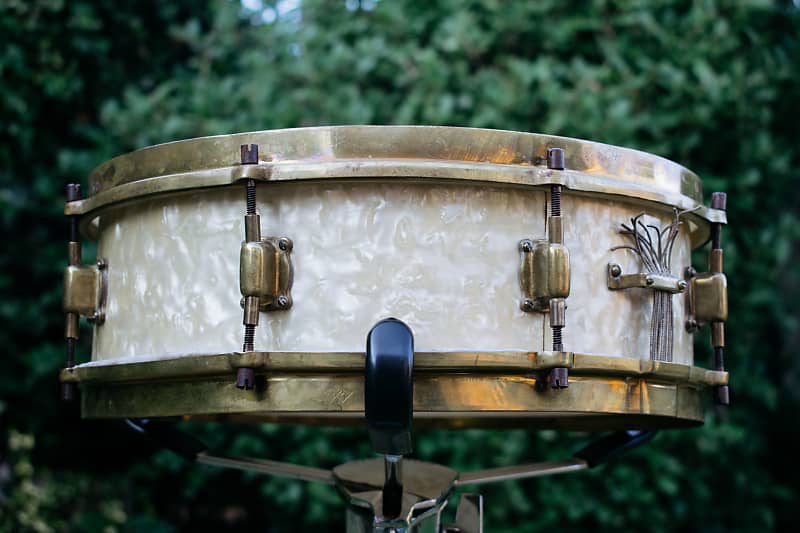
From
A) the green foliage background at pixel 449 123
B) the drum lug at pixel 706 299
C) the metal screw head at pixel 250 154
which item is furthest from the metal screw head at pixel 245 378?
the green foliage background at pixel 449 123

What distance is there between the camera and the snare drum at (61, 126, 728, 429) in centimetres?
122

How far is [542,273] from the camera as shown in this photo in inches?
48.8

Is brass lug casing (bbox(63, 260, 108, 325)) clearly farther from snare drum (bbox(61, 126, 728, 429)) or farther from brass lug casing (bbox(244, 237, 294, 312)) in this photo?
brass lug casing (bbox(244, 237, 294, 312))

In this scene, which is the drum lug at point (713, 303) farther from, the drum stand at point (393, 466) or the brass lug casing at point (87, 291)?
the brass lug casing at point (87, 291)

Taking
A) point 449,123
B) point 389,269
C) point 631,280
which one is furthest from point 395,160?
point 449,123

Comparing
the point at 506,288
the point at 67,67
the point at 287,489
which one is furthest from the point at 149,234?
the point at 67,67

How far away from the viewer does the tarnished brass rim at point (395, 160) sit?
1229mm

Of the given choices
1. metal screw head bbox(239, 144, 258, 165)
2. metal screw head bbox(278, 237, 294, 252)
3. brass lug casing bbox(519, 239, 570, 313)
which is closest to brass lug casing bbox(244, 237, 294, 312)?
metal screw head bbox(278, 237, 294, 252)

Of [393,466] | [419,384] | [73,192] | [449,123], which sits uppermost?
[449,123]

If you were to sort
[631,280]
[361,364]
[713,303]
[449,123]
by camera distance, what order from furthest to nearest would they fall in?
[449,123] < [713,303] < [631,280] < [361,364]

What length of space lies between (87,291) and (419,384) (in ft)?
1.92

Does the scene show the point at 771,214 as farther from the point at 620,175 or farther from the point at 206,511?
the point at 206,511

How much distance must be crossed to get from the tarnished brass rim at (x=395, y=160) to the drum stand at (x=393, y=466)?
0.21 metres

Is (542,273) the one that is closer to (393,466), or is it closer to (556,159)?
(556,159)
